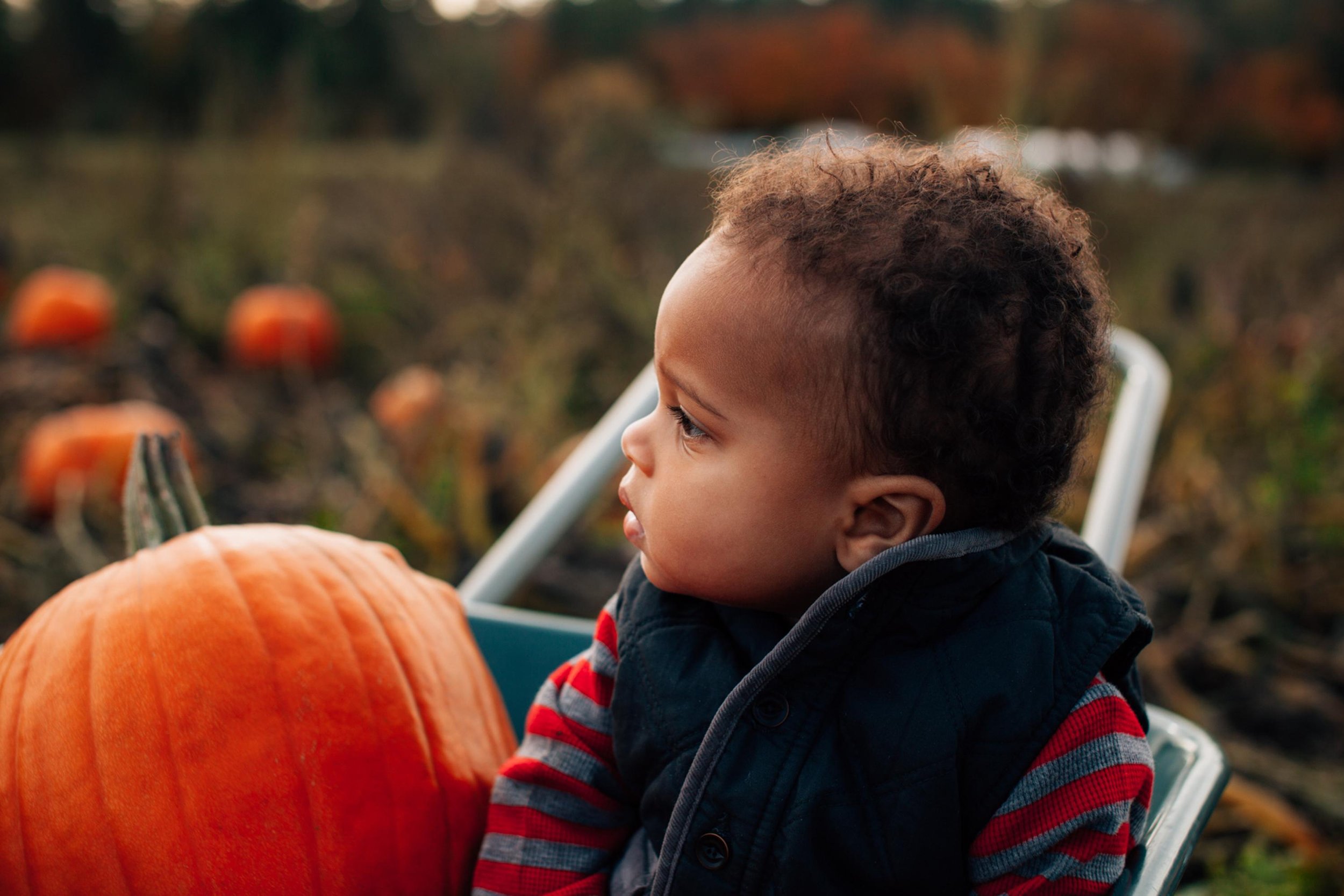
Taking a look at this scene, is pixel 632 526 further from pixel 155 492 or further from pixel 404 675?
pixel 155 492

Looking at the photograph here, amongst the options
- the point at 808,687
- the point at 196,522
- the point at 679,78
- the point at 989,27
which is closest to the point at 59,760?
the point at 196,522

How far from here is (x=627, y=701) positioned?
998 millimetres

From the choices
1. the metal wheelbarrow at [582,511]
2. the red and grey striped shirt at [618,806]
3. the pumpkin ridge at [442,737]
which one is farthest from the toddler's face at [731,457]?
the metal wheelbarrow at [582,511]

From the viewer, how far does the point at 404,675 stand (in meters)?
1.09

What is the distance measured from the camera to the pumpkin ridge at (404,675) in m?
1.06

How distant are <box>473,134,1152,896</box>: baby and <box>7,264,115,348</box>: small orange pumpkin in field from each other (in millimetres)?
3871

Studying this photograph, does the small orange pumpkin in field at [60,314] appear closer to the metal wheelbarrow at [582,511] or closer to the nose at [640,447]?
the metal wheelbarrow at [582,511]

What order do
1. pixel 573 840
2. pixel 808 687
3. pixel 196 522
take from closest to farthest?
pixel 808 687
pixel 573 840
pixel 196 522

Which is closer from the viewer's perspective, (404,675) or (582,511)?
(404,675)

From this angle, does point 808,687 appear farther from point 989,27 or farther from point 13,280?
point 989,27

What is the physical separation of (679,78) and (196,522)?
1112cm

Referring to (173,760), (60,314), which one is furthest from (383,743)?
(60,314)

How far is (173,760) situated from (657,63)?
37.3ft

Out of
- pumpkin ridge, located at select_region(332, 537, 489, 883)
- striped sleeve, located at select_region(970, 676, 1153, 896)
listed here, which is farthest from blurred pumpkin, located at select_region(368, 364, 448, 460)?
striped sleeve, located at select_region(970, 676, 1153, 896)
